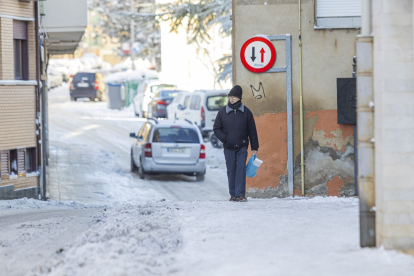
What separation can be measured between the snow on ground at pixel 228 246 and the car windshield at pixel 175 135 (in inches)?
400

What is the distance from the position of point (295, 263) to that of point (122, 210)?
443 centimetres

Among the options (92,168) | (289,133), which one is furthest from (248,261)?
(92,168)

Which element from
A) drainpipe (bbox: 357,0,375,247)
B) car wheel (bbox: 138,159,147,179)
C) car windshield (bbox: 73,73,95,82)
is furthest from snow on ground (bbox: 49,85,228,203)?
car windshield (bbox: 73,73,95,82)

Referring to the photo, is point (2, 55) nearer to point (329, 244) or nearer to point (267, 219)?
point (267, 219)

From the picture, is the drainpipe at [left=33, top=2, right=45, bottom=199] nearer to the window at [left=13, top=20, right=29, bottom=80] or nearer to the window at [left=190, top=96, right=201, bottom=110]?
the window at [left=13, top=20, right=29, bottom=80]

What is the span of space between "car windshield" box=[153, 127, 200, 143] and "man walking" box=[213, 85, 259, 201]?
8681 mm

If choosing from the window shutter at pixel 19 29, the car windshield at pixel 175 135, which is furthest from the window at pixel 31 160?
the car windshield at pixel 175 135

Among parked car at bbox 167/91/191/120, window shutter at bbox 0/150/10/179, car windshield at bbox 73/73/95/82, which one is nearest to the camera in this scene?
window shutter at bbox 0/150/10/179

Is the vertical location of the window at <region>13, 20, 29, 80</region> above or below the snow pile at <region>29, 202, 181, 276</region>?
above

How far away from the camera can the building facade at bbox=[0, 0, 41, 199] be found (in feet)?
53.9

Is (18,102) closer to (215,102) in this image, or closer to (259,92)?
(259,92)

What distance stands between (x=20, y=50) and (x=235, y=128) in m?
7.86

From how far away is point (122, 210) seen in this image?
1036 cm

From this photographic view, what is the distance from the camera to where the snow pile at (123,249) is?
6.71 meters
